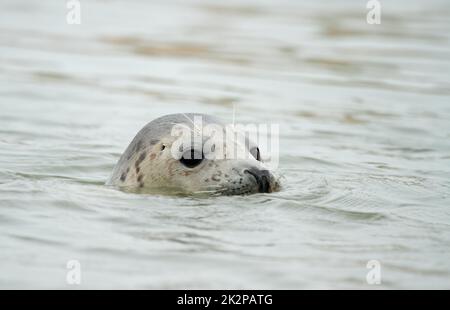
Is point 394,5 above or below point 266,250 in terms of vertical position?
above

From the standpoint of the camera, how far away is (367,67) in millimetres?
12406

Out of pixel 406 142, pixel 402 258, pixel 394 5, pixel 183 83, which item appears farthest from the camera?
pixel 394 5

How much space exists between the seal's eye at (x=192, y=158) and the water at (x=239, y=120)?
25 centimetres

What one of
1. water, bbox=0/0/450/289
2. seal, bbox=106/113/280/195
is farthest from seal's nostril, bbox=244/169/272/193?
water, bbox=0/0/450/289

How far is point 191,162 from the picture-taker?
658 centimetres

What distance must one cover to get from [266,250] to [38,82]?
6358mm

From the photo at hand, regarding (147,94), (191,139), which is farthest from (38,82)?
(191,139)

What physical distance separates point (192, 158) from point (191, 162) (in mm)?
25

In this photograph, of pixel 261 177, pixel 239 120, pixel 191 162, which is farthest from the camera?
pixel 239 120

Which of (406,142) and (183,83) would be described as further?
(183,83)

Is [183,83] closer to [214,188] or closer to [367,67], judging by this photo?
[367,67]

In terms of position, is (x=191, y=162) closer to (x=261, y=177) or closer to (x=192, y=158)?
(x=192, y=158)

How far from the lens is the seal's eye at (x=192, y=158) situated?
21.5ft

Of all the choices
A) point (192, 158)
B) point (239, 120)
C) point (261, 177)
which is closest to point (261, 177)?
point (261, 177)
